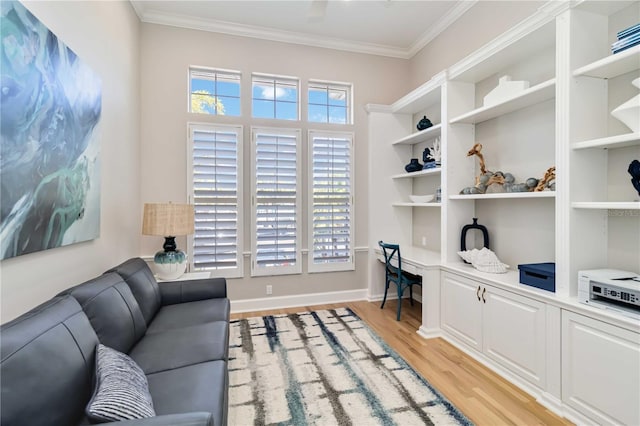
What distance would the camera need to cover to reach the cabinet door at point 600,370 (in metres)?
1.62

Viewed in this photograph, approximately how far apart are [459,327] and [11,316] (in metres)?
3.18

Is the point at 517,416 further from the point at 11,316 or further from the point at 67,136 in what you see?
the point at 67,136

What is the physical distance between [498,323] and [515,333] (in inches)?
6.3

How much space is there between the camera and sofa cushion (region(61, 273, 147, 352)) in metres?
1.63

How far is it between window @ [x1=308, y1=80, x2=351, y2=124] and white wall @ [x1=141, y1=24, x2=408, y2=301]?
4.4 inches

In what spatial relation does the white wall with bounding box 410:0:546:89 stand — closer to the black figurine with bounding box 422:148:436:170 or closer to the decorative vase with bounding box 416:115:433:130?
the decorative vase with bounding box 416:115:433:130

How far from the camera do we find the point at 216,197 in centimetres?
373

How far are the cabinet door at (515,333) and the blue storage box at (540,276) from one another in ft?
0.42

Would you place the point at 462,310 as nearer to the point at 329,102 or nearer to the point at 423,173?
the point at 423,173

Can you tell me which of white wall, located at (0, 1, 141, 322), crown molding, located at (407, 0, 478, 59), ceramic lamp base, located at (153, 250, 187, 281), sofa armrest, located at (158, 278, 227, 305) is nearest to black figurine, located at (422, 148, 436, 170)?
crown molding, located at (407, 0, 478, 59)

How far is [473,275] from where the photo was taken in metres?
2.67

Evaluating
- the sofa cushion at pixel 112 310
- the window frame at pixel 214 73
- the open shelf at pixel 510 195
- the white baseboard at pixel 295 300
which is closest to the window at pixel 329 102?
the window frame at pixel 214 73

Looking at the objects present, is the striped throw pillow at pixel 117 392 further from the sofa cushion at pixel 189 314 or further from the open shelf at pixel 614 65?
the open shelf at pixel 614 65

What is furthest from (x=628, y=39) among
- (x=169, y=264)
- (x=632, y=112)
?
(x=169, y=264)
